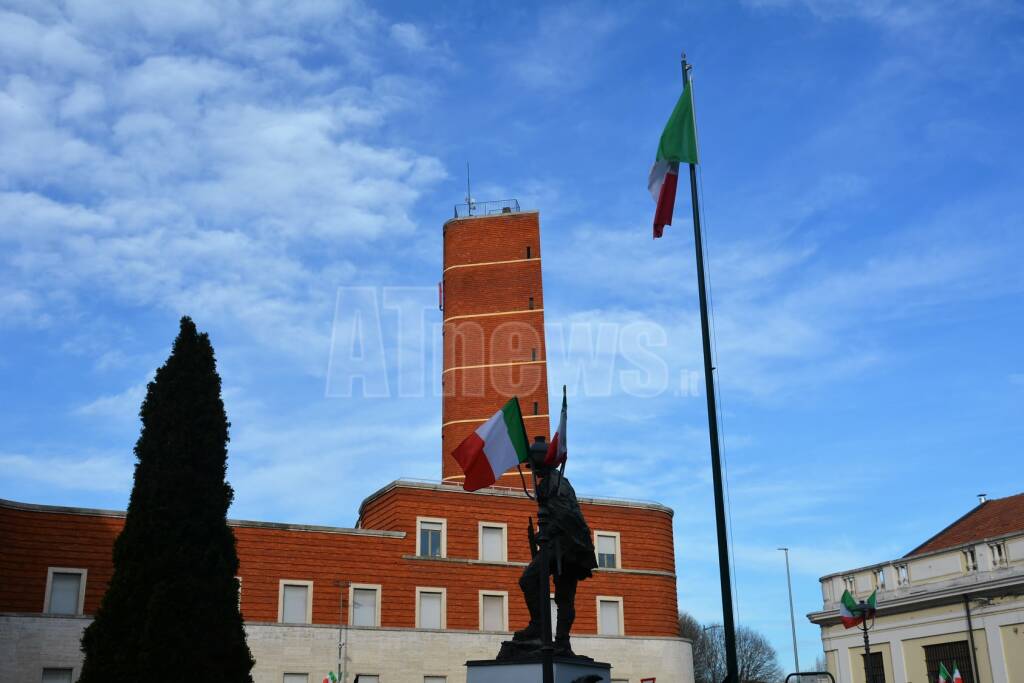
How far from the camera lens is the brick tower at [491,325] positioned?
68.3 metres

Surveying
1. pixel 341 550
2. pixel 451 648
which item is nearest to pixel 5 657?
pixel 341 550

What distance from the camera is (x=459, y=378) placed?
228 feet

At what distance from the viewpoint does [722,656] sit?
92250 millimetres

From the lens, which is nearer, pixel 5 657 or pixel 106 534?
pixel 5 657

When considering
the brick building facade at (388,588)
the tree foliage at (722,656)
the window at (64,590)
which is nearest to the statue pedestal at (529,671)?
the brick building facade at (388,588)

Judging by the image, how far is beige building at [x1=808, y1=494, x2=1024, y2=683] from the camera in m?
32.2

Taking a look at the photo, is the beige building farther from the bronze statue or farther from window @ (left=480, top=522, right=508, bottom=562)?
the bronze statue

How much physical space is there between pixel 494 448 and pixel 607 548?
34098mm

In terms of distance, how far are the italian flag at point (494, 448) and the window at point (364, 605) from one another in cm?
2928

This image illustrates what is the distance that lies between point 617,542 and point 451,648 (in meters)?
9.42

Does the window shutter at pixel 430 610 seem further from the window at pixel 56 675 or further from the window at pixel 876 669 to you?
the window at pixel 876 669

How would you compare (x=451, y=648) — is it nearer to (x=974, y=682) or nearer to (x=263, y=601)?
(x=263, y=601)

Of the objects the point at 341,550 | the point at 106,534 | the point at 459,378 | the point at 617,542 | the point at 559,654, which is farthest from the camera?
the point at 459,378

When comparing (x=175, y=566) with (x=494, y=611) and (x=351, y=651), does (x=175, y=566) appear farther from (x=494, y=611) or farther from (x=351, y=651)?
(x=494, y=611)
